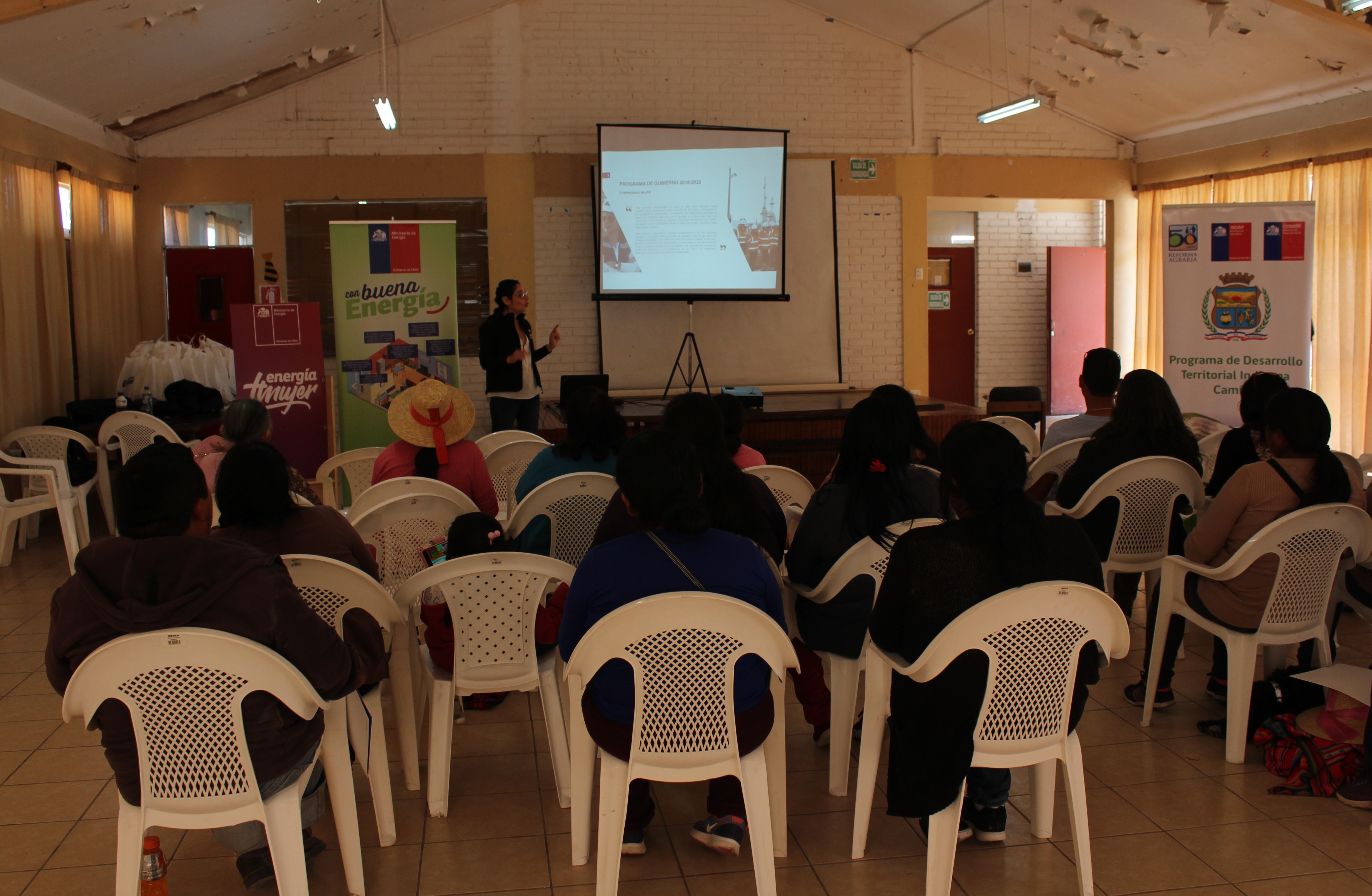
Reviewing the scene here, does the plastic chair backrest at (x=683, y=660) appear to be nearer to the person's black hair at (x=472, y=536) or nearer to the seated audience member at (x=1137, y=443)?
the person's black hair at (x=472, y=536)

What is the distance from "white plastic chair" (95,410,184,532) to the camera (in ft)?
18.7

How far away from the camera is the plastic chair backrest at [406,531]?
10.1ft

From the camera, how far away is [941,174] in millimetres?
8711

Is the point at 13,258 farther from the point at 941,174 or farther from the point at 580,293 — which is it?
the point at 941,174

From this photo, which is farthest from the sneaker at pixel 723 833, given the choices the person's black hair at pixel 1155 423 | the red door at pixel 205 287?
the red door at pixel 205 287

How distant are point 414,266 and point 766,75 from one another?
375cm

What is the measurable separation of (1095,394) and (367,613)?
314 cm

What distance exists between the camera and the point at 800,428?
6.64 metres

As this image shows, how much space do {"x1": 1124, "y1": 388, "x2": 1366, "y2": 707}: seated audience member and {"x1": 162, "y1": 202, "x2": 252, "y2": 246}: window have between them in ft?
24.3

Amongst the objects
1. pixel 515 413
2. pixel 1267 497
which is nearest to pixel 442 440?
pixel 1267 497

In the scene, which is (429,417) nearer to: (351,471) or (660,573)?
(351,471)

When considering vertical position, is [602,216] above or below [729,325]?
above

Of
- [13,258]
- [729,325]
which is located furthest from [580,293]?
[13,258]

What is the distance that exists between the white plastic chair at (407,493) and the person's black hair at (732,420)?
→ 0.88 meters
